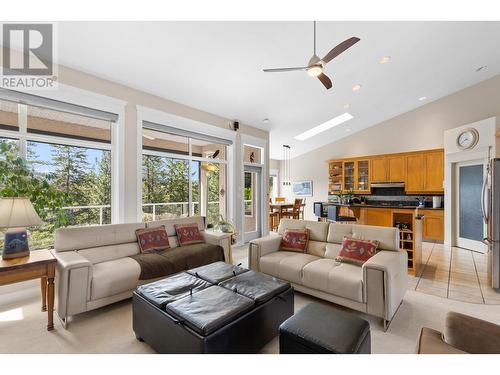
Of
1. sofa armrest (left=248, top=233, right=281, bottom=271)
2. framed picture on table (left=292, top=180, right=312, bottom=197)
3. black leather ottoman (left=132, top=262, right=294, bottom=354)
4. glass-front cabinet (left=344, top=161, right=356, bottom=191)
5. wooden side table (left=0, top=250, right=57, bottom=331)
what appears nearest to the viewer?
black leather ottoman (left=132, top=262, right=294, bottom=354)

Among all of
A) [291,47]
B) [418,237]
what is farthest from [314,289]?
[291,47]

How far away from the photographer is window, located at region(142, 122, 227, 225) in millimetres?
4125

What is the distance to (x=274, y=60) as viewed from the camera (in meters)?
3.33

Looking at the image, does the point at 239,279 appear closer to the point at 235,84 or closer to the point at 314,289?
the point at 314,289

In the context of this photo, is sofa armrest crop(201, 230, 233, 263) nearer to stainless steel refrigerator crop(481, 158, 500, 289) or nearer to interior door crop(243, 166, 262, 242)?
interior door crop(243, 166, 262, 242)

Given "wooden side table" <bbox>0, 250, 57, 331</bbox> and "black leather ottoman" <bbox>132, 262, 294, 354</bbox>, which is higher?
"wooden side table" <bbox>0, 250, 57, 331</bbox>

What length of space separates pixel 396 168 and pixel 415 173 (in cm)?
47

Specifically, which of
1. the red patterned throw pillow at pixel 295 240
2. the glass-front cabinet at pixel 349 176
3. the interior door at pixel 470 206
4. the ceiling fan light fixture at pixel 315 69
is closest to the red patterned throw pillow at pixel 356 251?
the red patterned throw pillow at pixel 295 240

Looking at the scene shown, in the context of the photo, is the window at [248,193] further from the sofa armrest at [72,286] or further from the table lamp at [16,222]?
the table lamp at [16,222]

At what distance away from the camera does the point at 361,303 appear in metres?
2.28

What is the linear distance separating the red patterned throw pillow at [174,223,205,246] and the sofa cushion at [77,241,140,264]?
624mm

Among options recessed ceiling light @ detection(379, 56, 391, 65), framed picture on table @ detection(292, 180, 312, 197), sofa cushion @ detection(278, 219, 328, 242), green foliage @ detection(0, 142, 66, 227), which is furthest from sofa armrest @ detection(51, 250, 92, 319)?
framed picture on table @ detection(292, 180, 312, 197)

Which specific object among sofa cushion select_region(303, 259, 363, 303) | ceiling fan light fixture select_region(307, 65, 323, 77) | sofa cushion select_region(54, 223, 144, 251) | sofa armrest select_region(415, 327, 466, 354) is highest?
ceiling fan light fixture select_region(307, 65, 323, 77)

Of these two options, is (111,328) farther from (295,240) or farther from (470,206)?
(470,206)
